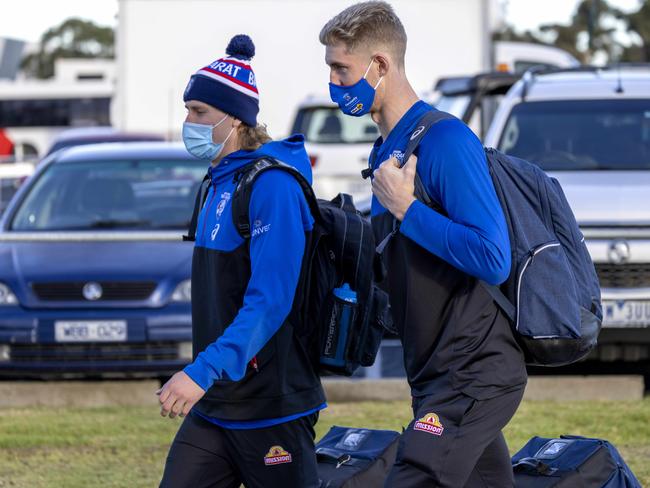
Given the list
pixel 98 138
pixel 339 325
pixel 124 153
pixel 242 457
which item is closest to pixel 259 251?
pixel 339 325

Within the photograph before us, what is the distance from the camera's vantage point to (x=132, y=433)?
745 centimetres

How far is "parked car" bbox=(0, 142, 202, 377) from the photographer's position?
8.34 m

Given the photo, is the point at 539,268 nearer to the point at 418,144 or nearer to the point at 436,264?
the point at 436,264

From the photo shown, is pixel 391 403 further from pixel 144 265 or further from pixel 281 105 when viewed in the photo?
pixel 281 105

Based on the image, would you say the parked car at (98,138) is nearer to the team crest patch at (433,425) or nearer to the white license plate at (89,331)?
the white license plate at (89,331)

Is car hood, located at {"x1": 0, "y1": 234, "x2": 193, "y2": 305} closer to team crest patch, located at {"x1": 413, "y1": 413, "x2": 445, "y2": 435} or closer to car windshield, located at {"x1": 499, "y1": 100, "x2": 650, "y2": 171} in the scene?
car windshield, located at {"x1": 499, "y1": 100, "x2": 650, "y2": 171}

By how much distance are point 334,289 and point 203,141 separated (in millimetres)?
585

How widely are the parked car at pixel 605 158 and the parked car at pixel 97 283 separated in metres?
2.38

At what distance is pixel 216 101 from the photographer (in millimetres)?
4172

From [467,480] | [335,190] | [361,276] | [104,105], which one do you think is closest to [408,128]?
[361,276]

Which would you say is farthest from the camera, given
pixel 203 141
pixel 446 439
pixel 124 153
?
pixel 124 153

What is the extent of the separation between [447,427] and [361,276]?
63cm

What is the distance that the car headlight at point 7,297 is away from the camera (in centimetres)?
855

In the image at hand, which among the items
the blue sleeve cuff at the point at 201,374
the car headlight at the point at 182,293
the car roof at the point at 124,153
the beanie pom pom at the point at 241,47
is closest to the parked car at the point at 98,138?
the car roof at the point at 124,153
